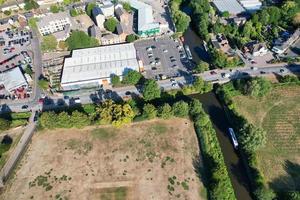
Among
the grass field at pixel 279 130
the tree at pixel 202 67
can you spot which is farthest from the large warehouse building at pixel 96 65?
the grass field at pixel 279 130

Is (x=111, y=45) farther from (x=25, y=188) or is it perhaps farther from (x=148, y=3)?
(x=25, y=188)

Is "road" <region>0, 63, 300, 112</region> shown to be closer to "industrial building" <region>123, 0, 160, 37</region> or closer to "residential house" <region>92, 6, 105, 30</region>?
"industrial building" <region>123, 0, 160, 37</region>

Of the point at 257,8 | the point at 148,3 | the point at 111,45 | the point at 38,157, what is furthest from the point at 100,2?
the point at 38,157

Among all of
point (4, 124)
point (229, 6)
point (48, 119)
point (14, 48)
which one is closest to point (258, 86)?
point (229, 6)

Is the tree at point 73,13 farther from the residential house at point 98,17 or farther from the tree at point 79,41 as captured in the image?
the tree at point 79,41

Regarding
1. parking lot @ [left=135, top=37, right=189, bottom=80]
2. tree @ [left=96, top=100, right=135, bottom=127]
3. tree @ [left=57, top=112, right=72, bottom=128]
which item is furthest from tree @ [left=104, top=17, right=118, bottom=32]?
tree @ [left=57, top=112, right=72, bottom=128]
